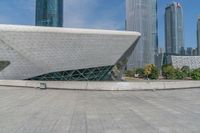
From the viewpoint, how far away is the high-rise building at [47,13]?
425 feet

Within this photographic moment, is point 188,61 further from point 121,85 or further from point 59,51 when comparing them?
point 121,85

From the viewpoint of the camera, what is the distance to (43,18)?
12850 cm

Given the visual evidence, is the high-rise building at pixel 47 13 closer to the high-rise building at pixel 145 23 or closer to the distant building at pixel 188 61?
the high-rise building at pixel 145 23

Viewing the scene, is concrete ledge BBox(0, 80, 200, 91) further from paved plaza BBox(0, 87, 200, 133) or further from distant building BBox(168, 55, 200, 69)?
distant building BBox(168, 55, 200, 69)

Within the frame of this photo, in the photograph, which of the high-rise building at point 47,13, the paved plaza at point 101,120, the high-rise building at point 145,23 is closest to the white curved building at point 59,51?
the paved plaza at point 101,120

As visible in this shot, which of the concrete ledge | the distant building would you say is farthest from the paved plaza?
the distant building

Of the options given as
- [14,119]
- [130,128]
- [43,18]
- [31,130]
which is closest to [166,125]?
[130,128]

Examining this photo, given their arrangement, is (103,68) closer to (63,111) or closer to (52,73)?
(52,73)

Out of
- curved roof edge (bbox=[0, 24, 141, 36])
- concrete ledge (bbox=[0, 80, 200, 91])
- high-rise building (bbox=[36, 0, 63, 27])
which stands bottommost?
concrete ledge (bbox=[0, 80, 200, 91])

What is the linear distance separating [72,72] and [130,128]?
3333 centimetres

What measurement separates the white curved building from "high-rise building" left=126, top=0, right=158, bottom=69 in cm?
12327

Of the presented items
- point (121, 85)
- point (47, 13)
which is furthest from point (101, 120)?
point (47, 13)

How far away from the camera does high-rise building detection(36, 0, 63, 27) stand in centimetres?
12969

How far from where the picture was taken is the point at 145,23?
565 feet
